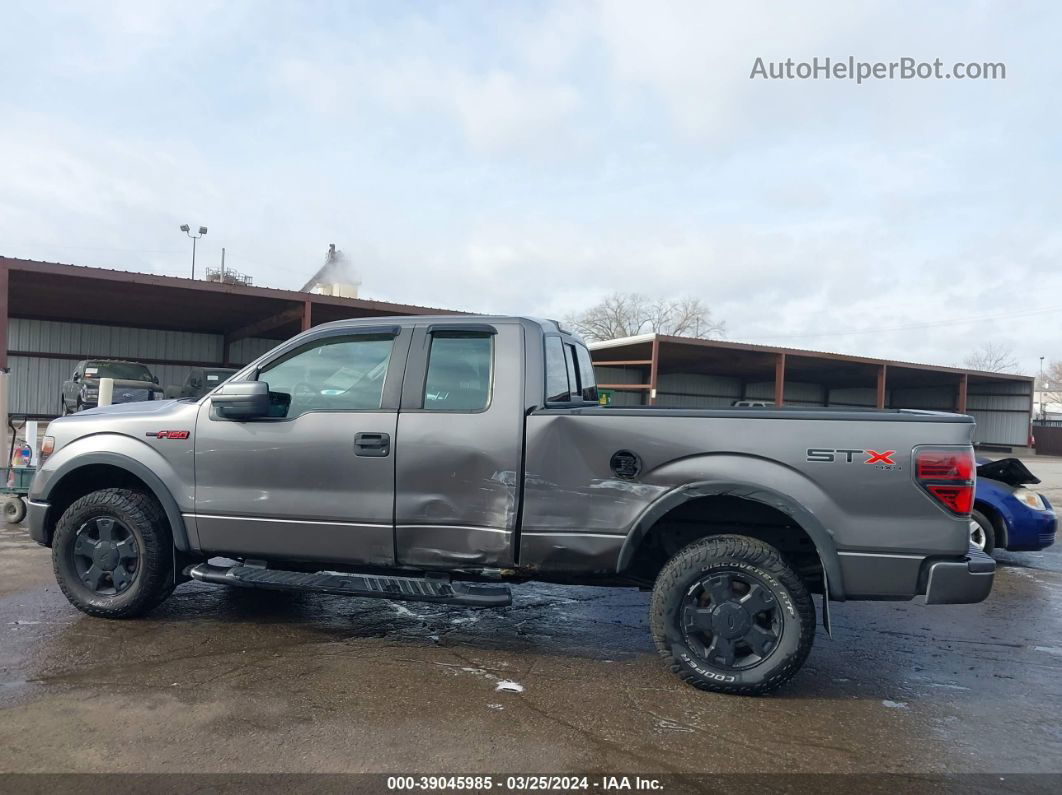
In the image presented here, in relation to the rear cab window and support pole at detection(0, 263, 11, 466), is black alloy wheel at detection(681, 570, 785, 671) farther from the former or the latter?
support pole at detection(0, 263, 11, 466)

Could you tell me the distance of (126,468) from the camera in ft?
14.9

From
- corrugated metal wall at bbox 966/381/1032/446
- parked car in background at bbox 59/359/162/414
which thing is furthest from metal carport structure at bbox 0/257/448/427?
corrugated metal wall at bbox 966/381/1032/446

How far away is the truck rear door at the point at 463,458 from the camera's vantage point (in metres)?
3.98

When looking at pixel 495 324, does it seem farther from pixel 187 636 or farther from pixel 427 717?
pixel 187 636

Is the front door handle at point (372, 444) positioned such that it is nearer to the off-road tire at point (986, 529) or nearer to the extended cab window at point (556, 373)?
the extended cab window at point (556, 373)

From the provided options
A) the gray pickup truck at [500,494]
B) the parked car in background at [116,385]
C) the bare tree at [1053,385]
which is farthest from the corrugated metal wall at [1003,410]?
the bare tree at [1053,385]

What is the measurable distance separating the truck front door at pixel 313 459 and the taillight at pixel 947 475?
273 centimetres

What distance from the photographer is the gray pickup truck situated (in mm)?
3598

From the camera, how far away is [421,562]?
4.13 meters

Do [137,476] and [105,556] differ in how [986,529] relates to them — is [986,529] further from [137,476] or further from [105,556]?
Answer: [105,556]

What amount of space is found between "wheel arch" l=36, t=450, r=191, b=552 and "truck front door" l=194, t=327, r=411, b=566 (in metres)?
0.17

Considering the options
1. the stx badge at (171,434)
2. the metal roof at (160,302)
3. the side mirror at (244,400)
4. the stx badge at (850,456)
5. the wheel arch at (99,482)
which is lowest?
the wheel arch at (99,482)

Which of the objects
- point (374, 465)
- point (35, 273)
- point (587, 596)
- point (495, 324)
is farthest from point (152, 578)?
point (35, 273)

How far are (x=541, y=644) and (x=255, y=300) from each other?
14989 mm
